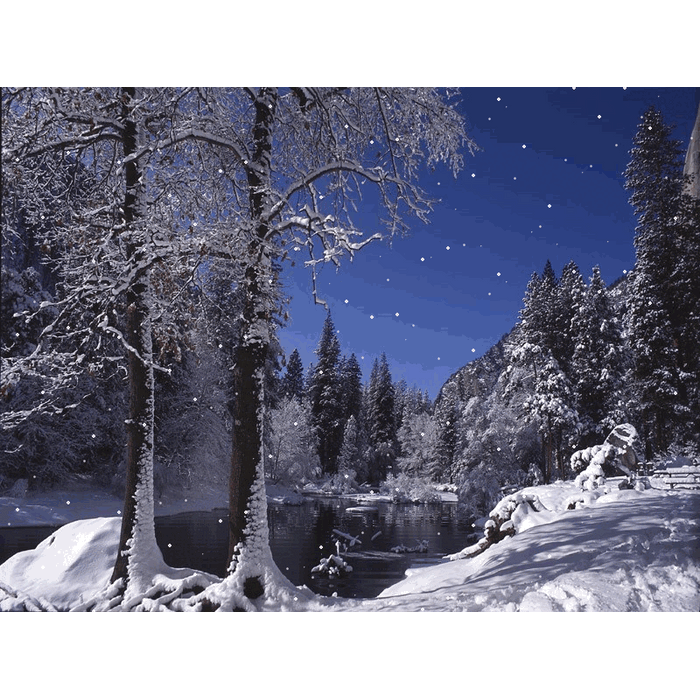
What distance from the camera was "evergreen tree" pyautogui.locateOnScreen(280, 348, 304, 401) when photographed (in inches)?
226

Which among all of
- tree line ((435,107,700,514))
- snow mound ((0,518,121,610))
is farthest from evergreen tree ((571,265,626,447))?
snow mound ((0,518,121,610))

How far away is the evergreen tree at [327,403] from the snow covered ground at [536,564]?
2.10 metres

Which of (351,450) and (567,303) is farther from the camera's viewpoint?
(351,450)

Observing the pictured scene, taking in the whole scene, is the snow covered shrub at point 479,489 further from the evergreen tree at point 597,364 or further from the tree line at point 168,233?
the tree line at point 168,233

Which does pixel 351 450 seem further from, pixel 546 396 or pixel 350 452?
pixel 546 396

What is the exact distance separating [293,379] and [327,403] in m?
1.19

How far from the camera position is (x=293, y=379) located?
6.06 meters

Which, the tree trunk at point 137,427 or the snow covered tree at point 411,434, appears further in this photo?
the snow covered tree at point 411,434

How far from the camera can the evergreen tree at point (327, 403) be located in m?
5.93

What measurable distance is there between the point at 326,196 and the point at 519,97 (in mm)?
2398

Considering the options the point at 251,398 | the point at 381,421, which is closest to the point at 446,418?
Answer: the point at 381,421

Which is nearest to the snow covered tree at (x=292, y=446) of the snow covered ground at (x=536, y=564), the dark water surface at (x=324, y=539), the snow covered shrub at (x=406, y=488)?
the dark water surface at (x=324, y=539)

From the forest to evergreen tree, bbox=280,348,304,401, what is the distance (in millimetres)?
58
